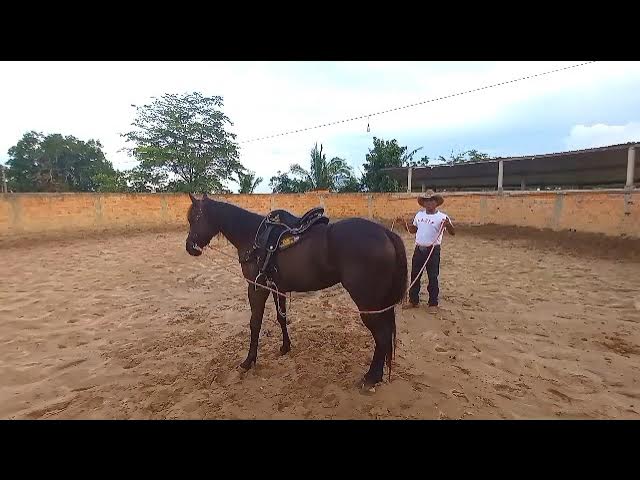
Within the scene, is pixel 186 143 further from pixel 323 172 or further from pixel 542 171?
pixel 542 171

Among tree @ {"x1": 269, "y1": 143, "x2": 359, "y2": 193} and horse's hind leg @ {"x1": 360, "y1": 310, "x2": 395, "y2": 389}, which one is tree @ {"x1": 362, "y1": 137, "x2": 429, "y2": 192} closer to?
tree @ {"x1": 269, "y1": 143, "x2": 359, "y2": 193}

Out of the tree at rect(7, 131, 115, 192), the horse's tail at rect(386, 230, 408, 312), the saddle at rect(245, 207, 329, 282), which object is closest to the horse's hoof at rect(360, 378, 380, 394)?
the horse's tail at rect(386, 230, 408, 312)

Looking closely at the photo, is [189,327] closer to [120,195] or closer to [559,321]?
[559,321]

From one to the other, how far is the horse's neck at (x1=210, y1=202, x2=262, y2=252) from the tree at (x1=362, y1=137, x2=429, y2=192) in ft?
53.8

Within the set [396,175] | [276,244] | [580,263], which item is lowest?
[580,263]

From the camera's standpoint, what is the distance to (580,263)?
7.18 meters

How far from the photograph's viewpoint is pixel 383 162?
63.4 feet

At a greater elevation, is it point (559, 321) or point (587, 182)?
point (587, 182)

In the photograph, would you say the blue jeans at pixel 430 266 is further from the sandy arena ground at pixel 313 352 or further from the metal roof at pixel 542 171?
the metal roof at pixel 542 171

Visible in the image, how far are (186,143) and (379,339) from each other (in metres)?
20.1

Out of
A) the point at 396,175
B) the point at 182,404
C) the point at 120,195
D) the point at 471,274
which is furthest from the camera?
the point at 396,175

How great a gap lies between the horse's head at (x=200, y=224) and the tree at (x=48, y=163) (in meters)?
22.8

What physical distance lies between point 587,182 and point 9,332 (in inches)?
670

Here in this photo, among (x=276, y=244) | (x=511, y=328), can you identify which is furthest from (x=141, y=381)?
(x=511, y=328)
